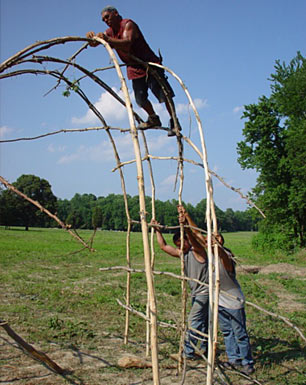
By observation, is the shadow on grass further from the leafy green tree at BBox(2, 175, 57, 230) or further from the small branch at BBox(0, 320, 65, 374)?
the leafy green tree at BBox(2, 175, 57, 230)

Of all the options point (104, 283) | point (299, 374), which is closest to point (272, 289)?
point (104, 283)

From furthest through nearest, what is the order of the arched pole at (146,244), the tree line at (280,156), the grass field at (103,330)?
1. the tree line at (280,156)
2. the grass field at (103,330)
3. the arched pole at (146,244)

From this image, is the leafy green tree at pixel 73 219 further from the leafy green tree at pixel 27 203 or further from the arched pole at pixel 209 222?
the leafy green tree at pixel 27 203

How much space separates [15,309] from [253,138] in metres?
17.9

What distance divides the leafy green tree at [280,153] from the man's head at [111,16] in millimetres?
18772

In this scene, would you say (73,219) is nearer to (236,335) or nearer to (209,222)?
(209,222)

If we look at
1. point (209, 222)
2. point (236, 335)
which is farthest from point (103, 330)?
point (209, 222)

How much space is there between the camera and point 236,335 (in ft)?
13.6

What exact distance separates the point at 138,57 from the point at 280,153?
19.8 m

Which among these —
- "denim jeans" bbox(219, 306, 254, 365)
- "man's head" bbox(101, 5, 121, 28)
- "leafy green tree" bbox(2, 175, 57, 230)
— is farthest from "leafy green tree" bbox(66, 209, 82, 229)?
"leafy green tree" bbox(2, 175, 57, 230)

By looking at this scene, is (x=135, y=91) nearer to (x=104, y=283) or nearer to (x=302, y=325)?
(x=302, y=325)

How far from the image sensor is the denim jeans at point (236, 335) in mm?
4125

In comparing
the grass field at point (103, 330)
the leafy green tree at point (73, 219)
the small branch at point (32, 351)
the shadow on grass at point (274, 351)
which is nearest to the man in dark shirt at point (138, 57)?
the leafy green tree at point (73, 219)

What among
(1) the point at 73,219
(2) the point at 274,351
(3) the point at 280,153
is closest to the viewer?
(1) the point at 73,219
